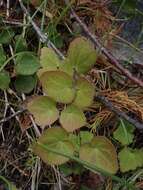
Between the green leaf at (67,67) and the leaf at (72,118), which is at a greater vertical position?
the green leaf at (67,67)


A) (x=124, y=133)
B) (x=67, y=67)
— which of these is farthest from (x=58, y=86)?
(x=124, y=133)

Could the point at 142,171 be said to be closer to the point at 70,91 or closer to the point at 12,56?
the point at 70,91

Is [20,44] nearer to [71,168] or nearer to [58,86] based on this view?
[58,86]

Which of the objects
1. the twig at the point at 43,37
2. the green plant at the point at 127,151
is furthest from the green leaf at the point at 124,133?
the twig at the point at 43,37

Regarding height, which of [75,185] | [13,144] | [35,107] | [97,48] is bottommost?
[75,185]

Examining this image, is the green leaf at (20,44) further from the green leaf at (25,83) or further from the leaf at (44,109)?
the leaf at (44,109)

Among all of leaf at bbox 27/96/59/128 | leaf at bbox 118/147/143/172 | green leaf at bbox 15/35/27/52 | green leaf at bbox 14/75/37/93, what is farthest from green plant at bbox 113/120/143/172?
green leaf at bbox 15/35/27/52

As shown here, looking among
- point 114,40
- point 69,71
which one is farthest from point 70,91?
point 114,40
